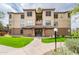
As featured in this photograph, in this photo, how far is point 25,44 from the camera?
6.66ft

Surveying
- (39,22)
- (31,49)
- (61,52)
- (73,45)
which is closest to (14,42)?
(31,49)

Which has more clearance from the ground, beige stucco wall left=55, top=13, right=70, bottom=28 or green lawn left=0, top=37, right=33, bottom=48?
beige stucco wall left=55, top=13, right=70, bottom=28

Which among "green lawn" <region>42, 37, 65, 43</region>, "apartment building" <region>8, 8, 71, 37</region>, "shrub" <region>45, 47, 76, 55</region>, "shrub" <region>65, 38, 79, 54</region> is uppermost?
"apartment building" <region>8, 8, 71, 37</region>

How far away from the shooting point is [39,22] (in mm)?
2068

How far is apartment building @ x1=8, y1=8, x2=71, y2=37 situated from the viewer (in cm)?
204

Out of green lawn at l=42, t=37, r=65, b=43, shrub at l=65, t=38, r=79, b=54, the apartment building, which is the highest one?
the apartment building

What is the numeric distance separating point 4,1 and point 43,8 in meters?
0.42

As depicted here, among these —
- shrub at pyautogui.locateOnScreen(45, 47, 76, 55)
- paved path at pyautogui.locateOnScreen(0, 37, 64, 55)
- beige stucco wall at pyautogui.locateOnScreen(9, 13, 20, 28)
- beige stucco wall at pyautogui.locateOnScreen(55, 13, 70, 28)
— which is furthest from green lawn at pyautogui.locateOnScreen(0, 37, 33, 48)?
beige stucco wall at pyautogui.locateOnScreen(55, 13, 70, 28)

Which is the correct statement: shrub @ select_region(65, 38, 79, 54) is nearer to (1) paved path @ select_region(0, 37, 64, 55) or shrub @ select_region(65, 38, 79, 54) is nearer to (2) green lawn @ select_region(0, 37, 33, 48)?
(1) paved path @ select_region(0, 37, 64, 55)

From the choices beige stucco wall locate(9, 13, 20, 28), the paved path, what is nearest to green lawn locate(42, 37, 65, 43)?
the paved path

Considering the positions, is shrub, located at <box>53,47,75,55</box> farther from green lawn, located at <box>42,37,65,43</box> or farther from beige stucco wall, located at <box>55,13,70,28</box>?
beige stucco wall, located at <box>55,13,70,28</box>
